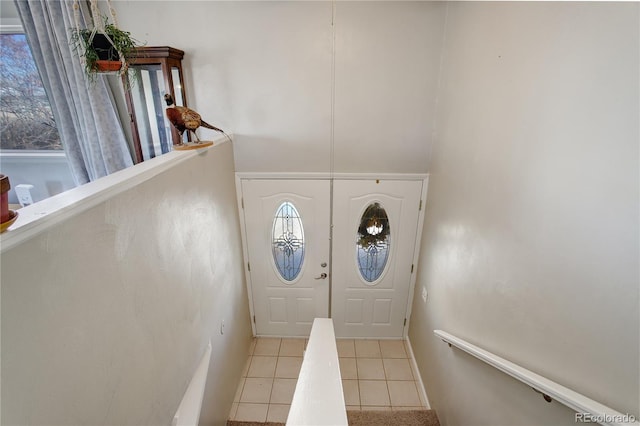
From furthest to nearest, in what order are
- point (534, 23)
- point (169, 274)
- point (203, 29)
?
point (203, 29) < point (169, 274) < point (534, 23)

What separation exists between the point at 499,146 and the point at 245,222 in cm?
245

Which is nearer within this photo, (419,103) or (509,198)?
(509,198)

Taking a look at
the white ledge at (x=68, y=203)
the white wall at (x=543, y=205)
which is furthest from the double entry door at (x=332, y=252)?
the white ledge at (x=68, y=203)

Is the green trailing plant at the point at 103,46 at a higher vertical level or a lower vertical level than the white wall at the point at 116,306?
higher

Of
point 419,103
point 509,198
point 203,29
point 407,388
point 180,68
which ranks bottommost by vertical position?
point 407,388

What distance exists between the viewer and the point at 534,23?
1.38 metres

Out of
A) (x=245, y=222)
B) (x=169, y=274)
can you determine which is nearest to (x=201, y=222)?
(x=169, y=274)

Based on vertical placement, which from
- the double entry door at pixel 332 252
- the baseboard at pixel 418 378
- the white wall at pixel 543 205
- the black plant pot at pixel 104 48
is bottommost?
→ the baseboard at pixel 418 378

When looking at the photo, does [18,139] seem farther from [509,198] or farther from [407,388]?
[407,388]

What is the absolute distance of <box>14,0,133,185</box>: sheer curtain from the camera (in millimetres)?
2297

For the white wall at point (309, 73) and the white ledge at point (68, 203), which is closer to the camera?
the white ledge at point (68, 203)

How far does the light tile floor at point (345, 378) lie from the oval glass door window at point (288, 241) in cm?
95

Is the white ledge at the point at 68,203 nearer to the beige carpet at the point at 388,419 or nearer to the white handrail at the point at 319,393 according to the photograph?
the white handrail at the point at 319,393

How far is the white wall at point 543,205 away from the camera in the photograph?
97 cm
